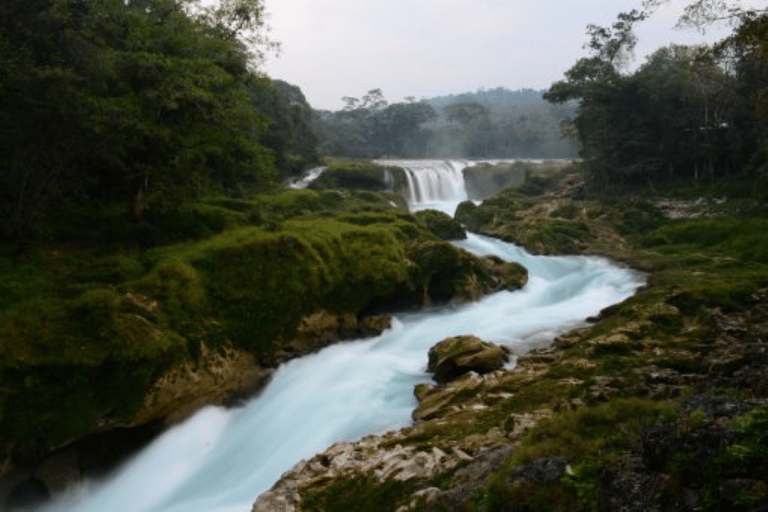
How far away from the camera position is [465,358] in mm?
14695

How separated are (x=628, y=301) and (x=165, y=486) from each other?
14.5 meters

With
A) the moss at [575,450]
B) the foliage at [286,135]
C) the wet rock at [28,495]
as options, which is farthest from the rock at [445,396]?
the foliage at [286,135]

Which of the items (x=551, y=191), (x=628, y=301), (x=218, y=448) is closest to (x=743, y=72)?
(x=551, y=191)

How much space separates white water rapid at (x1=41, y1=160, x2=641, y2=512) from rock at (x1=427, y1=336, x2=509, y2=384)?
2.58ft

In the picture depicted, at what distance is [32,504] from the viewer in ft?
35.7

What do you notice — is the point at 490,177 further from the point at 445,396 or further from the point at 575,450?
the point at 575,450

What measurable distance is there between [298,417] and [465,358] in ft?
14.4

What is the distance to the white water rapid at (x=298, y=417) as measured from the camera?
1148 cm

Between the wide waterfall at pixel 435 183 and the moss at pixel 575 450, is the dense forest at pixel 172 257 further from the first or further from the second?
the wide waterfall at pixel 435 183

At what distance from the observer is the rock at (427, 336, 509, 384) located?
1465cm

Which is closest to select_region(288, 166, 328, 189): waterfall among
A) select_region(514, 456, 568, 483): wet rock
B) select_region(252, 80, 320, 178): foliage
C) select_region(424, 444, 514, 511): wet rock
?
select_region(252, 80, 320, 178): foliage

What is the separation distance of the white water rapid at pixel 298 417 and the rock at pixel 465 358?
0.79 meters

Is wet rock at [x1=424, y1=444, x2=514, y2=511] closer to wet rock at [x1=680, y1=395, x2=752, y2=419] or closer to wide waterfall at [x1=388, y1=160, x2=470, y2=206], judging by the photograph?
wet rock at [x1=680, y1=395, x2=752, y2=419]

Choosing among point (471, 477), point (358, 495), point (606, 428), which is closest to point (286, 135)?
point (358, 495)
